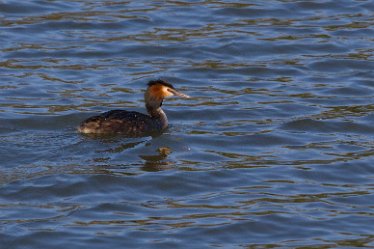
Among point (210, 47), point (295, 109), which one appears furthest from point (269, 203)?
point (210, 47)

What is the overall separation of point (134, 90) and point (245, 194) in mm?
4079

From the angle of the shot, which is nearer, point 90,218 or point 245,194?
point 90,218

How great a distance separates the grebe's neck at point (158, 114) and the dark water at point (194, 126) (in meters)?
0.17

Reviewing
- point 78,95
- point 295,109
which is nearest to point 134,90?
point 78,95

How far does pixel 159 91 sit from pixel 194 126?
554mm

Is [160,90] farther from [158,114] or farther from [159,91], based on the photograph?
[158,114]

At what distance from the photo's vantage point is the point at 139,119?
14.0 meters

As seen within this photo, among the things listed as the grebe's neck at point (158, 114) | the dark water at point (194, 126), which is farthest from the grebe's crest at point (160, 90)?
the dark water at point (194, 126)

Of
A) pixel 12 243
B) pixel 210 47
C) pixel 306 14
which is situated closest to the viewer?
pixel 12 243

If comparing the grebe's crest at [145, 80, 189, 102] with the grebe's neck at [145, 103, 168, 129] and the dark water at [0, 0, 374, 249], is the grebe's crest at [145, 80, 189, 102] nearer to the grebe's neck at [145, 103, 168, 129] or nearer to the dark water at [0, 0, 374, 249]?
the grebe's neck at [145, 103, 168, 129]

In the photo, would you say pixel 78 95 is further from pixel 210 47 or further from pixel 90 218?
pixel 90 218

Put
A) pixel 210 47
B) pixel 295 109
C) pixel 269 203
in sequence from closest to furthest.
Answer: pixel 269 203 → pixel 295 109 → pixel 210 47

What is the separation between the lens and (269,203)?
1160 centimetres

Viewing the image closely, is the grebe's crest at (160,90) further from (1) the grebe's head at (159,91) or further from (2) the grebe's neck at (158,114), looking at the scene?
(2) the grebe's neck at (158,114)
